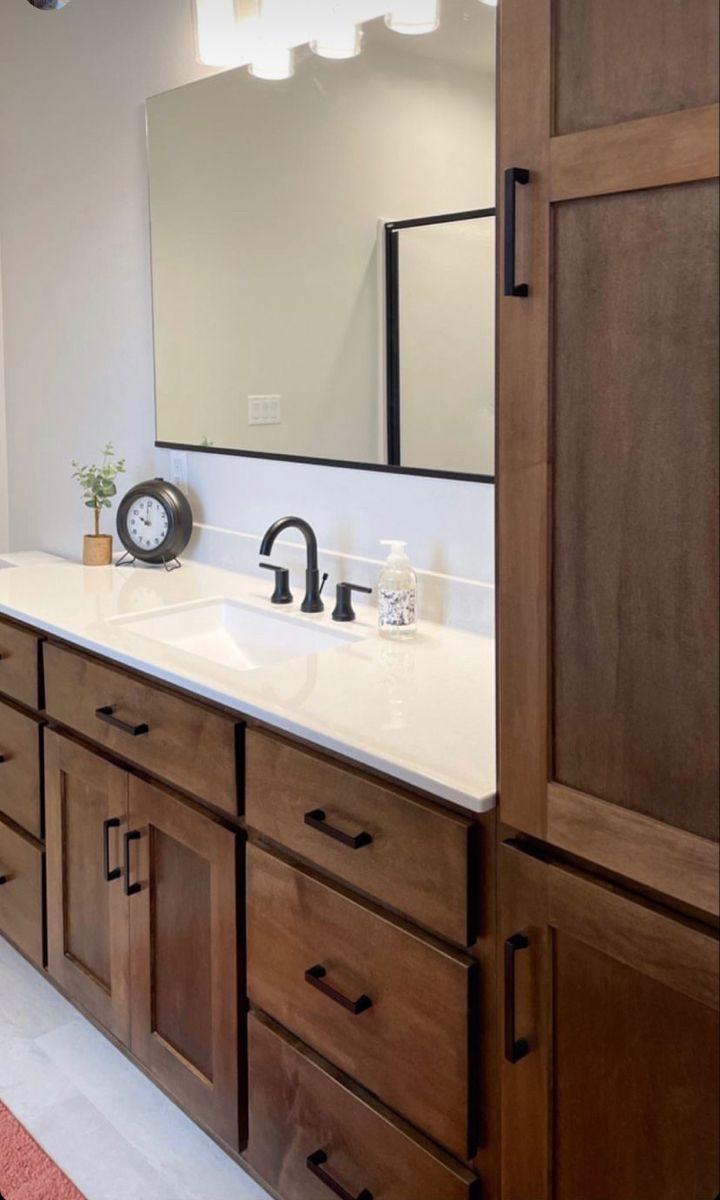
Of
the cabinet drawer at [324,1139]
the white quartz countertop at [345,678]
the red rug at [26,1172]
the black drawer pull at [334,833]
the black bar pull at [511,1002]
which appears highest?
the white quartz countertop at [345,678]

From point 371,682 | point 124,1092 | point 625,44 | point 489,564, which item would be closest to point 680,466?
point 625,44

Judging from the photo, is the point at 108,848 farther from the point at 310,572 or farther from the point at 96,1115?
the point at 310,572

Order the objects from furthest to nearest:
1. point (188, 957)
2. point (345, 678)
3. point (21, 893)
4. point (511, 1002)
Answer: point (21, 893)
point (188, 957)
point (345, 678)
point (511, 1002)

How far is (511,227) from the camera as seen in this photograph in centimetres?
112

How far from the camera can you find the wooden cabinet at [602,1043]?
3.61ft

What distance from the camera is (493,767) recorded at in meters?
1.34

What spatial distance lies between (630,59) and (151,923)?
60.5 inches

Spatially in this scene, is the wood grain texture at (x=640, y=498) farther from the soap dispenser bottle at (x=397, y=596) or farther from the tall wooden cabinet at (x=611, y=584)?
the soap dispenser bottle at (x=397, y=596)

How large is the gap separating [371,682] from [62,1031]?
3.85ft

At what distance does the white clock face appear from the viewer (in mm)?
2611

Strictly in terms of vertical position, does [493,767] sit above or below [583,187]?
below

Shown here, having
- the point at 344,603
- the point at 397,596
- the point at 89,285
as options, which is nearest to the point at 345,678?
the point at 397,596

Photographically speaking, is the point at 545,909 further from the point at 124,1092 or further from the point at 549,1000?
the point at 124,1092

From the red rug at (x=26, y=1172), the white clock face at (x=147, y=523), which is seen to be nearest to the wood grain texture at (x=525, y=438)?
the red rug at (x=26, y=1172)
